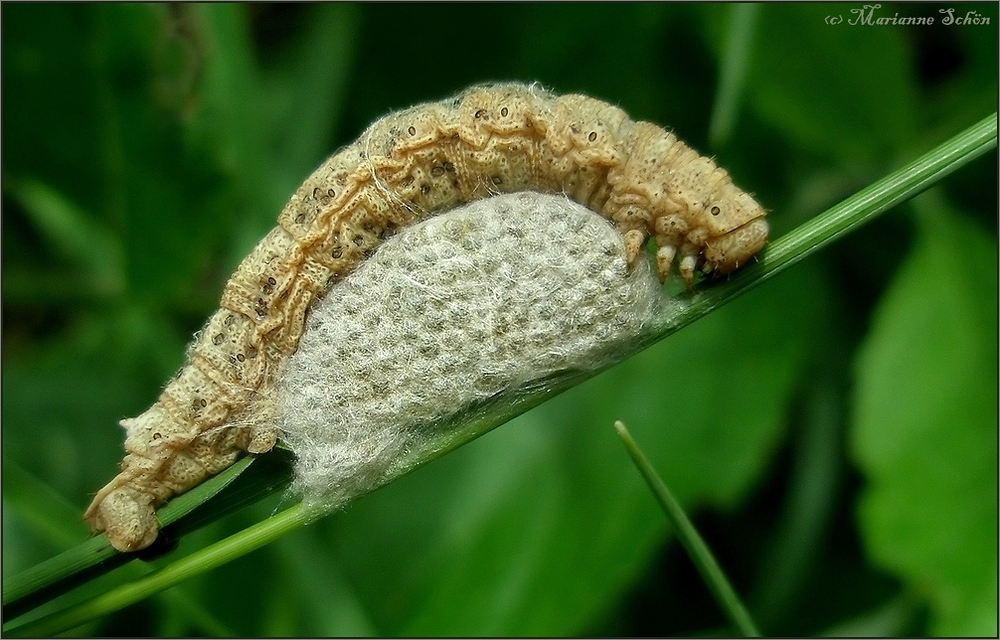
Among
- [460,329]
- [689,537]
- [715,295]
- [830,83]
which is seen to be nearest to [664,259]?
[715,295]

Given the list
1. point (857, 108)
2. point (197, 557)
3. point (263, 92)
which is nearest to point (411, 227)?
point (197, 557)

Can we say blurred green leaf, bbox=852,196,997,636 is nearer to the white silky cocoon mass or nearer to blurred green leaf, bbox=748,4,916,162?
blurred green leaf, bbox=748,4,916,162

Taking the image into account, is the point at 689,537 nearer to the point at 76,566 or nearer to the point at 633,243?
the point at 633,243

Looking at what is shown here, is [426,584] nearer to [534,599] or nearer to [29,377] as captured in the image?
[534,599]

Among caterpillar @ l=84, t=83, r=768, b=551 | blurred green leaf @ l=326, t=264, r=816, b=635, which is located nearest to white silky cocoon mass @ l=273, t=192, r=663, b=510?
caterpillar @ l=84, t=83, r=768, b=551

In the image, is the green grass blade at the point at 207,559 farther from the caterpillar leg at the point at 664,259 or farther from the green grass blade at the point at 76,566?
the caterpillar leg at the point at 664,259

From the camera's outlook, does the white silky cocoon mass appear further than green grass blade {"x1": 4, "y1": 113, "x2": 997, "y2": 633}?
Yes
